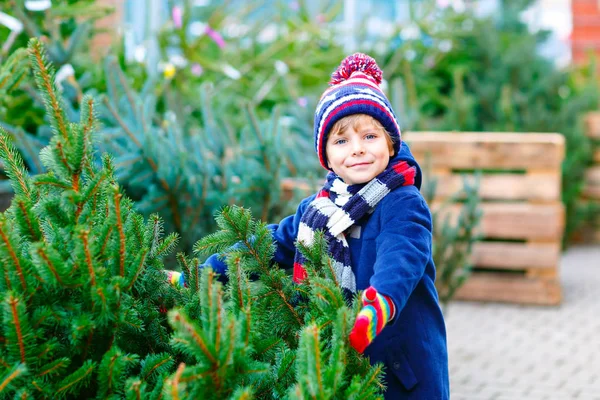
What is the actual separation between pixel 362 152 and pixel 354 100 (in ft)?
0.48

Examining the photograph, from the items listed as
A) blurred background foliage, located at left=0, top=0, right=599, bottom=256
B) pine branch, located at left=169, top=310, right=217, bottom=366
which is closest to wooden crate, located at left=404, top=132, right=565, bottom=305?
blurred background foliage, located at left=0, top=0, right=599, bottom=256

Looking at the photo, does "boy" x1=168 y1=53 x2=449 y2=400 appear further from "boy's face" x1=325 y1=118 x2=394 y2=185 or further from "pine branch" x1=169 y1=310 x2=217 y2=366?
"pine branch" x1=169 y1=310 x2=217 y2=366

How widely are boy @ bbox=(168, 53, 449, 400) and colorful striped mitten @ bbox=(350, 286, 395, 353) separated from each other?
205 millimetres

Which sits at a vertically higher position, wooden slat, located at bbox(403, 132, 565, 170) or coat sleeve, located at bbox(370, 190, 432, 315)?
wooden slat, located at bbox(403, 132, 565, 170)

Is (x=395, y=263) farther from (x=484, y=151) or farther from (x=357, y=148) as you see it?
(x=484, y=151)

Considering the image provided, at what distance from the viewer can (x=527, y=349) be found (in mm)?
5184

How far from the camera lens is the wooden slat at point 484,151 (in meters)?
6.14

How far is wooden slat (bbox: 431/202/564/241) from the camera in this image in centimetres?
618

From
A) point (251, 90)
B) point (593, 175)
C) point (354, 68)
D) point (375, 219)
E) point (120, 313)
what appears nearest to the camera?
point (120, 313)

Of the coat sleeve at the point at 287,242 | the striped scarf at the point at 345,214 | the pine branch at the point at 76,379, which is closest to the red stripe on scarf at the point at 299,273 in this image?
the striped scarf at the point at 345,214

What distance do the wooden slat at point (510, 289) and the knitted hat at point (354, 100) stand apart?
14.0 feet

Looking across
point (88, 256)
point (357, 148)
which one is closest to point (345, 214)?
point (357, 148)

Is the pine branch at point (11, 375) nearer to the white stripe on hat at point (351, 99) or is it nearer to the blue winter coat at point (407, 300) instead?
the blue winter coat at point (407, 300)

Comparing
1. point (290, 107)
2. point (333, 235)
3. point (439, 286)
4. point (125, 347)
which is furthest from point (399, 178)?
point (290, 107)
